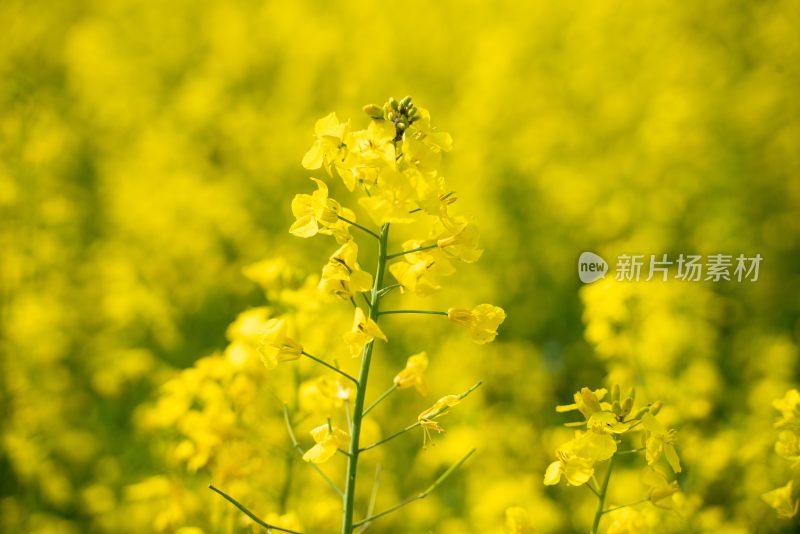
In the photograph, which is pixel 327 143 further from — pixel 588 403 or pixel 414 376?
pixel 588 403

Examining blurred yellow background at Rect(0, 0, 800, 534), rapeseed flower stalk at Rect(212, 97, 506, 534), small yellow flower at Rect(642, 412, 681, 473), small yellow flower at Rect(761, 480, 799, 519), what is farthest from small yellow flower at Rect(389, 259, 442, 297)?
small yellow flower at Rect(761, 480, 799, 519)

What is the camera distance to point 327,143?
4.58 feet

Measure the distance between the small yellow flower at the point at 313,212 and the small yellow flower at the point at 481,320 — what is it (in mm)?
311

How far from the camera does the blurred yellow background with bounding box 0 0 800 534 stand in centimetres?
271

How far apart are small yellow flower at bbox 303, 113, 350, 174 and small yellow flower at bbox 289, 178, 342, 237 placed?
0.05 m

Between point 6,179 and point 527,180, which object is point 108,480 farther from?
point 527,180

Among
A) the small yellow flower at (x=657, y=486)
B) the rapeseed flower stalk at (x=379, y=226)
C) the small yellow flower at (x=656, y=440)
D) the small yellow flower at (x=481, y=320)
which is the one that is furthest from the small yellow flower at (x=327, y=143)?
the small yellow flower at (x=657, y=486)

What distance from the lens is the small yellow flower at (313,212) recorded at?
4.61 ft

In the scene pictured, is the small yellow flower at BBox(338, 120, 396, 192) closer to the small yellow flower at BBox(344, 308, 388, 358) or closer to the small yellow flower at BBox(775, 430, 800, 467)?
the small yellow flower at BBox(344, 308, 388, 358)

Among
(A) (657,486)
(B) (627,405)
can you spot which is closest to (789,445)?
(A) (657,486)

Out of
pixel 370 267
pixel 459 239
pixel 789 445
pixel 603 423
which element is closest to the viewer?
pixel 603 423

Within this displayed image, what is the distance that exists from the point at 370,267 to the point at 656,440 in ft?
13.1

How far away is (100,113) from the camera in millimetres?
7602

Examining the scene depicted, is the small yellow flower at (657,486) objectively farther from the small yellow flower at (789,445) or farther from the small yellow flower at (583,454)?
the small yellow flower at (789,445)
